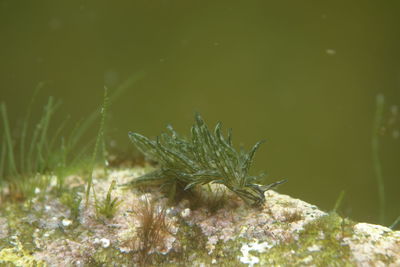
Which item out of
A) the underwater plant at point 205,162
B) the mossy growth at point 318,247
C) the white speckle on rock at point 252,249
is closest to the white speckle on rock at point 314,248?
the mossy growth at point 318,247

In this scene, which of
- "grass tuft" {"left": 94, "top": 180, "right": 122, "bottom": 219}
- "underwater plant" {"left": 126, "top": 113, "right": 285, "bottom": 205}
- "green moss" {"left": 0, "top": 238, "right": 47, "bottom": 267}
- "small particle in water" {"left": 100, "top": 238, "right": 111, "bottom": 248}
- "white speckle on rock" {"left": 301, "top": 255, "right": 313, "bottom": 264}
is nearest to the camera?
"white speckle on rock" {"left": 301, "top": 255, "right": 313, "bottom": 264}

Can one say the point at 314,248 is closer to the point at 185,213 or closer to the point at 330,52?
the point at 185,213

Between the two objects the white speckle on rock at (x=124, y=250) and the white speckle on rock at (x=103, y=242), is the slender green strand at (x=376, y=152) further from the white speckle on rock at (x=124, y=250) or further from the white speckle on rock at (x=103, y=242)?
the white speckle on rock at (x=103, y=242)

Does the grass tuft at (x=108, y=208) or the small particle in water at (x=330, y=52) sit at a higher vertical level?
the small particle in water at (x=330, y=52)

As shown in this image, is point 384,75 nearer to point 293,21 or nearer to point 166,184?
point 293,21

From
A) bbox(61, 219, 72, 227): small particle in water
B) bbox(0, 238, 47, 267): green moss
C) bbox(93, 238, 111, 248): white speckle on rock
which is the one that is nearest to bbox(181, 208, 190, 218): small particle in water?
bbox(93, 238, 111, 248): white speckle on rock

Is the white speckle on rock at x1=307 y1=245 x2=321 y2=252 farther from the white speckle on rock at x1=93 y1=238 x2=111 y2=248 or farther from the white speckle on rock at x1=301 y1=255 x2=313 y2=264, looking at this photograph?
the white speckle on rock at x1=93 y1=238 x2=111 y2=248
